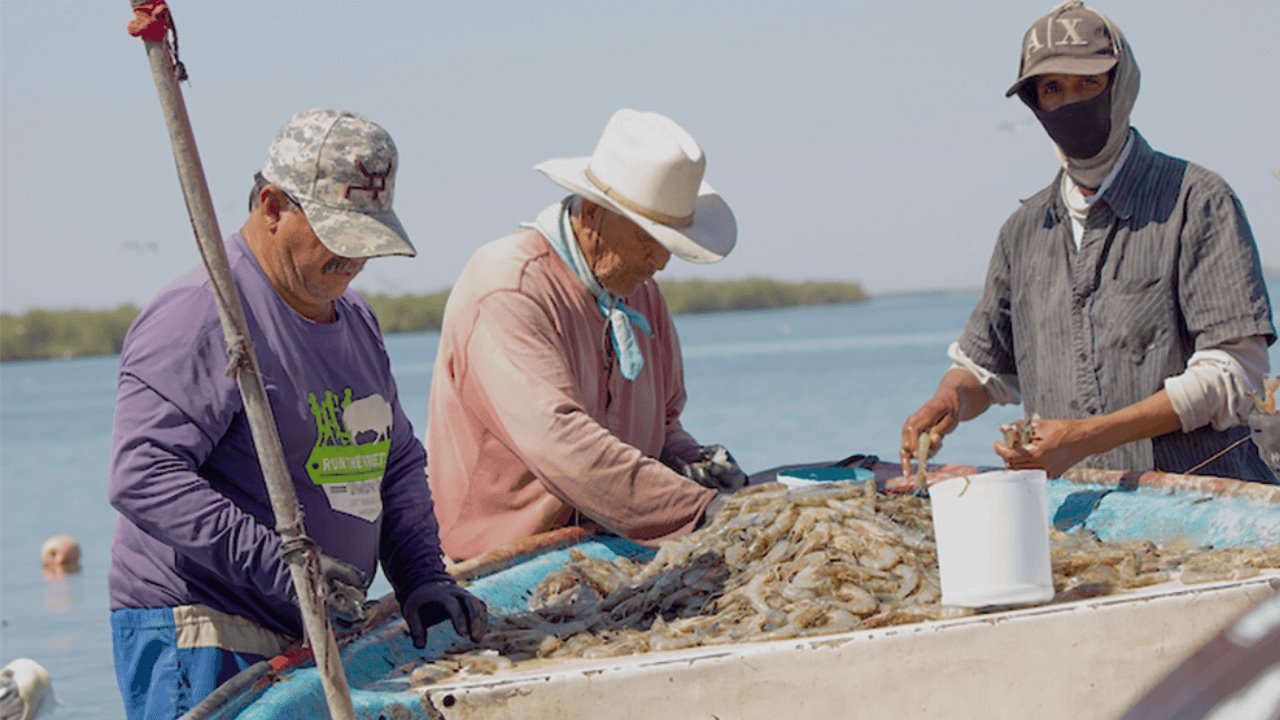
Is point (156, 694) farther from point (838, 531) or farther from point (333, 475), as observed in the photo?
point (838, 531)

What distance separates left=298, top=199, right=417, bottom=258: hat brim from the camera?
271cm

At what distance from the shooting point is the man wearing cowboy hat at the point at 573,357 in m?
3.82

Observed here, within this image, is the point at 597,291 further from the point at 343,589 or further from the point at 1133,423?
the point at 343,589

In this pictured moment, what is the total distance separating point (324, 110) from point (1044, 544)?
1.65m

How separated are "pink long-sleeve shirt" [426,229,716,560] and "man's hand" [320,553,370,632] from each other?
114 centimetres

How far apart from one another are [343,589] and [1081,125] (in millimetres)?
2421

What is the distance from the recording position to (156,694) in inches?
109

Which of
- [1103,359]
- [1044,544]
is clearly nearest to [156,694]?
[1044,544]

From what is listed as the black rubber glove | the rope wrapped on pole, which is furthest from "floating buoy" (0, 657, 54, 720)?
the rope wrapped on pole

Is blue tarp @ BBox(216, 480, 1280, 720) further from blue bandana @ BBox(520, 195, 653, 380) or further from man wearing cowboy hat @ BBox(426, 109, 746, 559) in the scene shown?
blue bandana @ BBox(520, 195, 653, 380)

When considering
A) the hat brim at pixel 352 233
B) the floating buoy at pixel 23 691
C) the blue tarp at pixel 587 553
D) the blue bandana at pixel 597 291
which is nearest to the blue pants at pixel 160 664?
the blue tarp at pixel 587 553

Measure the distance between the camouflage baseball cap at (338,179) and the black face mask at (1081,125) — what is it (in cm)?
201

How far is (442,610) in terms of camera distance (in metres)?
3.18

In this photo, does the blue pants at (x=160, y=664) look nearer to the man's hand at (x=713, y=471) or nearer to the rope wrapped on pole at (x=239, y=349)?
the rope wrapped on pole at (x=239, y=349)
